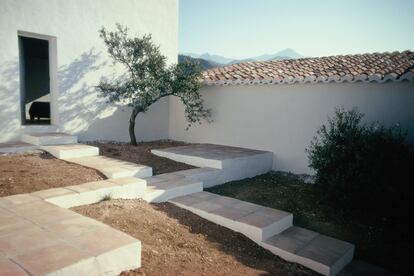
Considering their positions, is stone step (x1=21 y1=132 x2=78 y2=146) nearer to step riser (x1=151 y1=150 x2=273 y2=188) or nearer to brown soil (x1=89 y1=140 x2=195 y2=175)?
brown soil (x1=89 y1=140 x2=195 y2=175)

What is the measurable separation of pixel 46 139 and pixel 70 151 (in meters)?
0.96

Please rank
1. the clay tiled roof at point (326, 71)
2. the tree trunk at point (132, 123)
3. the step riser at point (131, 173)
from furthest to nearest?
the tree trunk at point (132, 123), the clay tiled roof at point (326, 71), the step riser at point (131, 173)

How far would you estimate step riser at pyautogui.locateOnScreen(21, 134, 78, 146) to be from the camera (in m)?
7.71

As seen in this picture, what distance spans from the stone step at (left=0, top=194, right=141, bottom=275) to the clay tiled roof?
6.88 meters

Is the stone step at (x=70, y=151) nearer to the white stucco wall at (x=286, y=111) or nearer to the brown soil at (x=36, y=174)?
the brown soil at (x=36, y=174)

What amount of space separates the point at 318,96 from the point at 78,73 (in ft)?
23.8

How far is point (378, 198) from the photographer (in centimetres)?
602

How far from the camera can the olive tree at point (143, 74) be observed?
9.08 m

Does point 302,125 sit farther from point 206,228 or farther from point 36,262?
point 36,262

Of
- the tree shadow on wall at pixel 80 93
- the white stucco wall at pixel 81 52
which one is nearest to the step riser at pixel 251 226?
the tree shadow on wall at pixel 80 93

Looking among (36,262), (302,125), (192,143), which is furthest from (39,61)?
(36,262)

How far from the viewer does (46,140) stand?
7.79 metres

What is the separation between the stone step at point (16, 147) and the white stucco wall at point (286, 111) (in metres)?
5.70

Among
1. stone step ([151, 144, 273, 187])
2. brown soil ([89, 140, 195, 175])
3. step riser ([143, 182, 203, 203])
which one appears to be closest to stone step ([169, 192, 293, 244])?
step riser ([143, 182, 203, 203])
